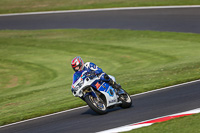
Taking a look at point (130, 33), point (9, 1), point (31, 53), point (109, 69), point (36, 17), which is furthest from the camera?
point (9, 1)

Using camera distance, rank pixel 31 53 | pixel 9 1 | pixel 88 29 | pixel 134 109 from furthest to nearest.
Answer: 1. pixel 9 1
2. pixel 88 29
3. pixel 31 53
4. pixel 134 109

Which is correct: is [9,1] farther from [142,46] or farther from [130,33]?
[142,46]

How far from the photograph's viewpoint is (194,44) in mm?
24688

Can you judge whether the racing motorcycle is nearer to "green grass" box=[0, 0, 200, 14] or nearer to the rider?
the rider

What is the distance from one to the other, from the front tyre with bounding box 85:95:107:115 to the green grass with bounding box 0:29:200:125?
201 cm

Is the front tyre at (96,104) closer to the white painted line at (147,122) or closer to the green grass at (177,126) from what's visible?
the white painted line at (147,122)

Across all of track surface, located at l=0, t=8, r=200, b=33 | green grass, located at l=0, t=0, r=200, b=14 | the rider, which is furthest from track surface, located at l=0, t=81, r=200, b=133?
green grass, located at l=0, t=0, r=200, b=14

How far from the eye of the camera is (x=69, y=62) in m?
22.6

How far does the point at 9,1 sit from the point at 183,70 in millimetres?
32655

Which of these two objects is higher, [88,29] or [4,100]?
[88,29]

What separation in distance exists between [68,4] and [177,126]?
33.1 meters

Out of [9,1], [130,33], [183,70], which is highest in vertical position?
[9,1]

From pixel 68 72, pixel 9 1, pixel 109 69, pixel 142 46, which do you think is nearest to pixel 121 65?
pixel 109 69

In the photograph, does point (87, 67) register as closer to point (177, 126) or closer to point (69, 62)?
point (177, 126)
